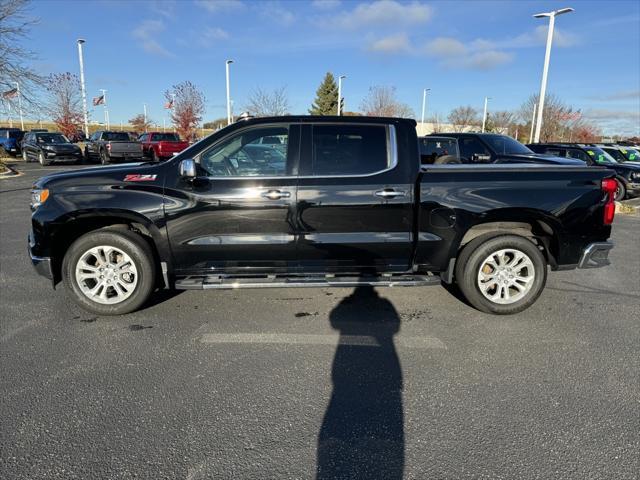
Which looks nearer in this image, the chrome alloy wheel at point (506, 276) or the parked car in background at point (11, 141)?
the chrome alloy wheel at point (506, 276)

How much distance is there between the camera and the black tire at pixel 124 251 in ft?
13.5

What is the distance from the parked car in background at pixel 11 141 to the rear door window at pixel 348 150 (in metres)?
31.2

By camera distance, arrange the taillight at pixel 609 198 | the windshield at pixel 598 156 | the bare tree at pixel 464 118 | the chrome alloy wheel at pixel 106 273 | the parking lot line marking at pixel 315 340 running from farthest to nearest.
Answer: the bare tree at pixel 464 118
the windshield at pixel 598 156
the taillight at pixel 609 198
the chrome alloy wheel at pixel 106 273
the parking lot line marking at pixel 315 340

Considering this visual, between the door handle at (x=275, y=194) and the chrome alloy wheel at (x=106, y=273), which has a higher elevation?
the door handle at (x=275, y=194)

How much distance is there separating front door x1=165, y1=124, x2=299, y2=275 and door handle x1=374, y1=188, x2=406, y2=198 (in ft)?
2.70

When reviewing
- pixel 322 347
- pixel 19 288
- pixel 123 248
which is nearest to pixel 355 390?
pixel 322 347

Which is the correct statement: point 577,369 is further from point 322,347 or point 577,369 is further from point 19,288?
point 19,288

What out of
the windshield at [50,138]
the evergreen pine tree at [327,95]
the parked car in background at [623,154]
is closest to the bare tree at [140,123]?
the evergreen pine tree at [327,95]

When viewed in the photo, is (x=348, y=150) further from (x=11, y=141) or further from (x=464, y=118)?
(x=464, y=118)

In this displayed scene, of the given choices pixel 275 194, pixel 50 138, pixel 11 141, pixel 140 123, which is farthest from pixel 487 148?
pixel 140 123

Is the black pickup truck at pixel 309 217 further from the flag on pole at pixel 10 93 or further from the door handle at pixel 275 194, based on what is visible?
the flag on pole at pixel 10 93

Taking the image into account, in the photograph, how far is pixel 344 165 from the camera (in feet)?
13.8

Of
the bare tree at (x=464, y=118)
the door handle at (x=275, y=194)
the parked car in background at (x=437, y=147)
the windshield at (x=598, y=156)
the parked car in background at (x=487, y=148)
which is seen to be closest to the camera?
the door handle at (x=275, y=194)

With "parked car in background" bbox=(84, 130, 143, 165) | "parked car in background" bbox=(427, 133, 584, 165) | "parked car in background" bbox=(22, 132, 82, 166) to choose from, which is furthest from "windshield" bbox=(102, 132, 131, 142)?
"parked car in background" bbox=(427, 133, 584, 165)
